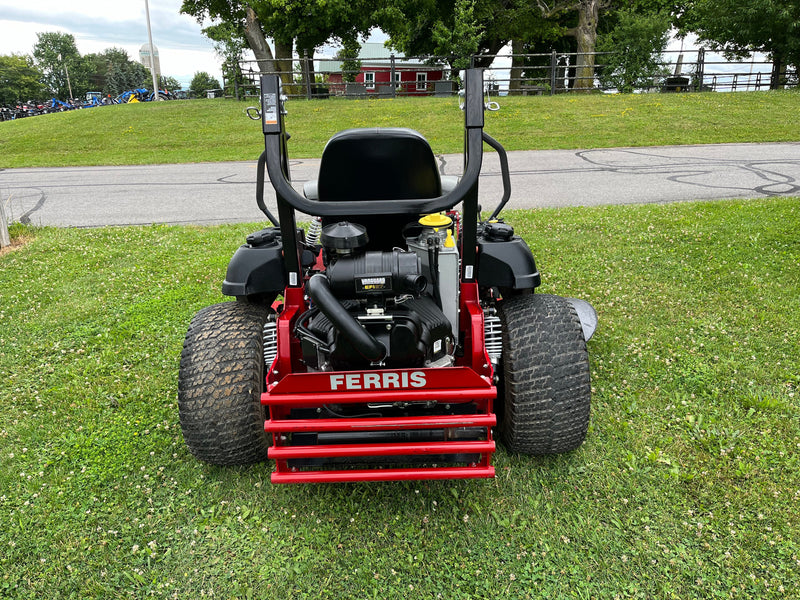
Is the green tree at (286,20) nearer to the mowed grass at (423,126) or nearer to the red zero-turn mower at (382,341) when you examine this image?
the mowed grass at (423,126)

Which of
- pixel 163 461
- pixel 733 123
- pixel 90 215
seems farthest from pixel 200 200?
pixel 733 123

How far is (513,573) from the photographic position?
8.11ft

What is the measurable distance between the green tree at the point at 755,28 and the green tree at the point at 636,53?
404cm

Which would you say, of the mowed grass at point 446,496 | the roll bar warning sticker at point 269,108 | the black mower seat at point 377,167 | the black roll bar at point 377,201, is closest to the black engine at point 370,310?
the black roll bar at point 377,201

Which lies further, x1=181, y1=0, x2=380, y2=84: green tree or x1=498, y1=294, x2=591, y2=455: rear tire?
x1=181, y1=0, x2=380, y2=84: green tree

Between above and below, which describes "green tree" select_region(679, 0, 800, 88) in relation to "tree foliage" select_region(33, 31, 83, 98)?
below

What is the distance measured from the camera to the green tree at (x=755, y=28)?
22.9m

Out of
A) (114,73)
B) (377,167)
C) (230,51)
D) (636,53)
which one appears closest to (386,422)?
(377,167)

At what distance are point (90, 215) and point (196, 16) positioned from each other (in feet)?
85.6

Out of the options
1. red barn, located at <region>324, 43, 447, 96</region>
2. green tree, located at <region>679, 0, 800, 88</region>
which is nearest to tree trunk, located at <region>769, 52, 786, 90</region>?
green tree, located at <region>679, 0, 800, 88</region>

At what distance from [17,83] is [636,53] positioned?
83.3 meters

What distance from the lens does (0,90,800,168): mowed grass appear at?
51.0ft

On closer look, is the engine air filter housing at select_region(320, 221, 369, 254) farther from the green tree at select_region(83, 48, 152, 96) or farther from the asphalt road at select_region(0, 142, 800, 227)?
the green tree at select_region(83, 48, 152, 96)

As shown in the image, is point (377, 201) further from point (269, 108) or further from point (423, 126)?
point (423, 126)
